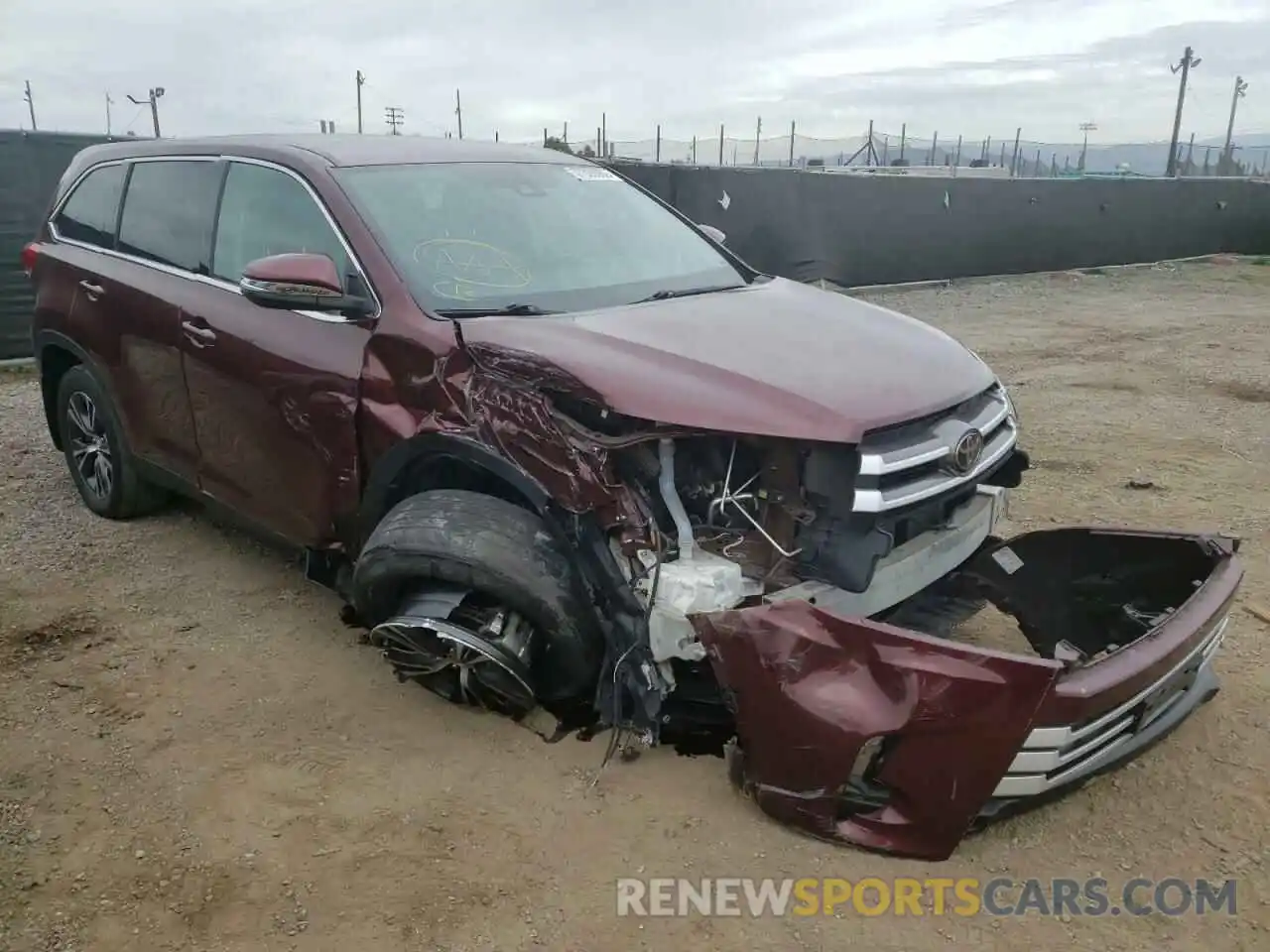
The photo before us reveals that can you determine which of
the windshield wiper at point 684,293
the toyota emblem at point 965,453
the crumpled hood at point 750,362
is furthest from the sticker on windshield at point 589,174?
the toyota emblem at point 965,453

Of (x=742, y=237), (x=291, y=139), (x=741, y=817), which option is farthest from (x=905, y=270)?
(x=741, y=817)

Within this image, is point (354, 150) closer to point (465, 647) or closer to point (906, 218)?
point (465, 647)

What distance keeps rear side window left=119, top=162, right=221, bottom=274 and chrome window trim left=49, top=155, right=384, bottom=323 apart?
0.02 meters

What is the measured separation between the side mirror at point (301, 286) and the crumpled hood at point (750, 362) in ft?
1.58

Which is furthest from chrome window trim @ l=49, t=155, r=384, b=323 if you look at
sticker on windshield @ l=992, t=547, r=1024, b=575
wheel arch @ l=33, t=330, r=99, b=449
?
sticker on windshield @ l=992, t=547, r=1024, b=575

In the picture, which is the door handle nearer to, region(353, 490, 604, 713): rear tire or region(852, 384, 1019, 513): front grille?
region(353, 490, 604, 713): rear tire

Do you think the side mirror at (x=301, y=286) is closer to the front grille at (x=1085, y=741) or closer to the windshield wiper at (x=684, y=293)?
the windshield wiper at (x=684, y=293)

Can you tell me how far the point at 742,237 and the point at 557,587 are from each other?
1028cm

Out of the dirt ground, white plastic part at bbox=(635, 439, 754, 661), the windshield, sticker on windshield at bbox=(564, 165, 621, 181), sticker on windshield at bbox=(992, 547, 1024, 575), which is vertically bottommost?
the dirt ground

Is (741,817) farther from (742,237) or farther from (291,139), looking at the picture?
(742,237)

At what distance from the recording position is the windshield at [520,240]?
3.44 meters

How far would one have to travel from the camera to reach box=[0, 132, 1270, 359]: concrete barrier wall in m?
8.78

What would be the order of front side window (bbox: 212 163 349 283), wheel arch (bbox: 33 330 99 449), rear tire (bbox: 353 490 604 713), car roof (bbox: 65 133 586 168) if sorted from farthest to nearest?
wheel arch (bbox: 33 330 99 449) → car roof (bbox: 65 133 586 168) → front side window (bbox: 212 163 349 283) → rear tire (bbox: 353 490 604 713)

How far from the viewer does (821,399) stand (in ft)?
9.01
